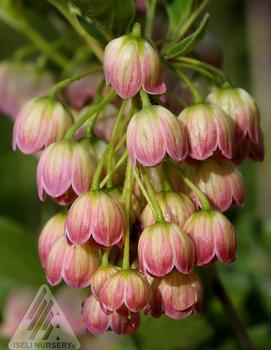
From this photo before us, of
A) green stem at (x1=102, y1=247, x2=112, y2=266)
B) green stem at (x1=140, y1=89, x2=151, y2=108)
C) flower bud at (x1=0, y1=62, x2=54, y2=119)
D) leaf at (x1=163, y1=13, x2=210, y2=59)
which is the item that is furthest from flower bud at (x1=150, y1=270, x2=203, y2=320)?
flower bud at (x1=0, y1=62, x2=54, y2=119)

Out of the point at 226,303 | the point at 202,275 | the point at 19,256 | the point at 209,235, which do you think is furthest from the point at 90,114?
the point at 19,256

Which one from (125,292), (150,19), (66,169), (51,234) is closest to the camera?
(125,292)

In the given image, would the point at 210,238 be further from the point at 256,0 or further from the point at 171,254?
the point at 256,0

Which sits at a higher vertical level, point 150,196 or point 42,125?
point 42,125

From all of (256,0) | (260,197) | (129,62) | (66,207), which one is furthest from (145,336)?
(256,0)

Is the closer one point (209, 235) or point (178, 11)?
point (209, 235)

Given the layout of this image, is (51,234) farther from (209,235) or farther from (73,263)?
(209,235)

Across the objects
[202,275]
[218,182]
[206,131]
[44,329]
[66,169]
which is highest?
[66,169]
